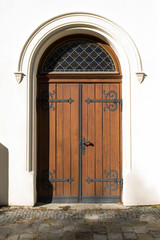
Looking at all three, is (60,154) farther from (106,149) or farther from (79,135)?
(106,149)

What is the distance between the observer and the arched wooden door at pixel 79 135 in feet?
14.2

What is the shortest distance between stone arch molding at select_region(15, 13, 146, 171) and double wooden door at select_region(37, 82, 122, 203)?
202 mm

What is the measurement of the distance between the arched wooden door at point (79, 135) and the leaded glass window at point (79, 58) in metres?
0.06

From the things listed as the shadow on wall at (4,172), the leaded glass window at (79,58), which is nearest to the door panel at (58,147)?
the leaded glass window at (79,58)

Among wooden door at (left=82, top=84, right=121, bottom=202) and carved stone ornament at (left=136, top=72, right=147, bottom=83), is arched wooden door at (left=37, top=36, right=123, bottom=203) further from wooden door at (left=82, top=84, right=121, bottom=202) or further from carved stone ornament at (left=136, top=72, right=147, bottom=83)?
carved stone ornament at (left=136, top=72, right=147, bottom=83)

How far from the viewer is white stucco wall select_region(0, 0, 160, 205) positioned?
413 cm

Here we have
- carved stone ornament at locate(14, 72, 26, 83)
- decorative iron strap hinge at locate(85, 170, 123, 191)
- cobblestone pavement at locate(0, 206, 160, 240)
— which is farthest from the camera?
decorative iron strap hinge at locate(85, 170, 123, 191)

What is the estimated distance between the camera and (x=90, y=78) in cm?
436

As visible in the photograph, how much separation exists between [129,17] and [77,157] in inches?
109

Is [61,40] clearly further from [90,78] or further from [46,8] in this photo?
[90,78]

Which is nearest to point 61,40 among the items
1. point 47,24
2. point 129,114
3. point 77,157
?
point 47,24

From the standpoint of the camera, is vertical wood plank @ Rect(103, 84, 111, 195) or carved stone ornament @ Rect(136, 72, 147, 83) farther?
vertical wood plank @ Rect(103, 84, 111, 195)

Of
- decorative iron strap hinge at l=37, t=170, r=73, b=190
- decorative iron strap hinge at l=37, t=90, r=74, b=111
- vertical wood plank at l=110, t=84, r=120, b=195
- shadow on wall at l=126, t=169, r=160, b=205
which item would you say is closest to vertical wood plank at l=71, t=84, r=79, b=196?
decorative iron strap hinge at l=37, t=170, r=73, b=190

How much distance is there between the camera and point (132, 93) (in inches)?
164
